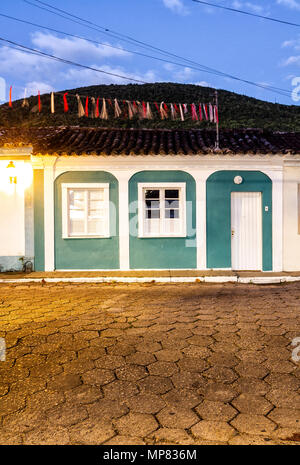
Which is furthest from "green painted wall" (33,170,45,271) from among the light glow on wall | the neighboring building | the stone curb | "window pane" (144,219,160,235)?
"window pane" (144,219,160,235)

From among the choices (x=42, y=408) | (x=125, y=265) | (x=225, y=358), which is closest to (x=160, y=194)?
(x=125, y=265)

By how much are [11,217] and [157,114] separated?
37.1 meters

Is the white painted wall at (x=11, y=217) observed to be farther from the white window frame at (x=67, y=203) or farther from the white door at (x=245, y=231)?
the white door at (x=245, y=231)

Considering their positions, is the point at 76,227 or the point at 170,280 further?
the point at 76,227

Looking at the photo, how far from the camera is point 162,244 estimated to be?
34.3 feet

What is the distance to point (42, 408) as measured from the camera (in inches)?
122

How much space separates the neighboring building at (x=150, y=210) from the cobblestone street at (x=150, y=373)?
3545 mm

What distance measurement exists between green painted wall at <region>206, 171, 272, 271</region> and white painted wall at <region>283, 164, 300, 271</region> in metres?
0.50

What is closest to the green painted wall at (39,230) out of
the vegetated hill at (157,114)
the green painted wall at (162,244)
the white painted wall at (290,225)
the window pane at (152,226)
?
the green painted wall at (162,244)

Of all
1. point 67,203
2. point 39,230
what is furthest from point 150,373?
point 39,230

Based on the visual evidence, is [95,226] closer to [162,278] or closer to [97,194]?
[97,194]

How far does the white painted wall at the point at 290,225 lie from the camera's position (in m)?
10.5

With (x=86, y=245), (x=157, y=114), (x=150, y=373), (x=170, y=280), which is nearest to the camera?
(x=150, y=373)

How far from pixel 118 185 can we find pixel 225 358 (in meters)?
7.12
